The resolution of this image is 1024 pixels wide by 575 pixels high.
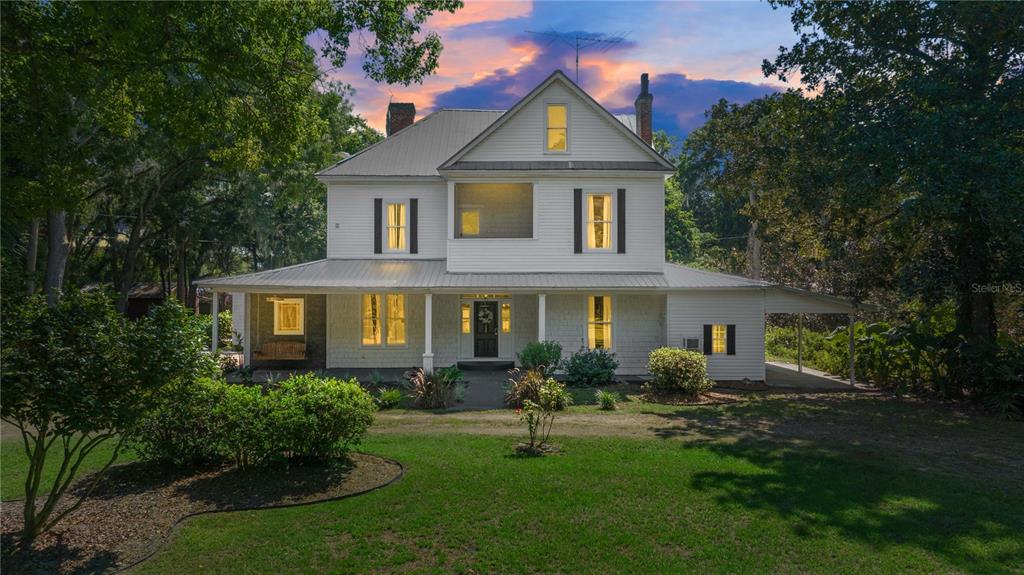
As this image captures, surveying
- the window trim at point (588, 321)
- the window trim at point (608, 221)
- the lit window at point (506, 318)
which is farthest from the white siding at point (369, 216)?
the window trim at point (588, 321)

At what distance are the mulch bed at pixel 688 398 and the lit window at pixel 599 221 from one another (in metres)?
5.24

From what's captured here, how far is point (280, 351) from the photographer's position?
667 inches

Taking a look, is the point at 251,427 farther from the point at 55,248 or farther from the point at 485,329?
the point at 55,248

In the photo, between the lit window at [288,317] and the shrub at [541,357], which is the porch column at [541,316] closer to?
the shrub at [541,357]

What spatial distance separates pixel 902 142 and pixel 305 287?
14.8 meters

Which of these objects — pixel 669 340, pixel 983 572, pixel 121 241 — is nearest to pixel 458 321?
pixel 669 340

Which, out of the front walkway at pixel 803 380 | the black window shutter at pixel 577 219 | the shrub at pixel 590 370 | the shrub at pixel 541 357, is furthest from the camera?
the black window shutter at pixel 577 219

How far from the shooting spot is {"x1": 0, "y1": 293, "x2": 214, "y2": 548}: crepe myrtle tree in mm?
4875

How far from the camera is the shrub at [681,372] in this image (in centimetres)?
1378

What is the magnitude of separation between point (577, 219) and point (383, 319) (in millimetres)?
6871

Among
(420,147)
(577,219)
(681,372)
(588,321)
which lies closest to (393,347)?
(588,321)

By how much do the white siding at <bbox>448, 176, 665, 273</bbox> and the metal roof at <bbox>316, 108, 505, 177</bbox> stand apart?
3332mm

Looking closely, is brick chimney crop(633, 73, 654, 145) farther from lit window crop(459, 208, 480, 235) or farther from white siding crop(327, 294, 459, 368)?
white siding crop(327, 294, 459, 368)

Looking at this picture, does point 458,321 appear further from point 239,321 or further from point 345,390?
point 345,390
